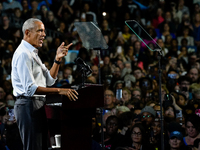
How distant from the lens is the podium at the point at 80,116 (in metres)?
2.21

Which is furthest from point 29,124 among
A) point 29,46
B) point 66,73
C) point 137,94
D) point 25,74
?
point 66,73

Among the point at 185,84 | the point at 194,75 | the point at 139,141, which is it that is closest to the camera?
the point at 139,141

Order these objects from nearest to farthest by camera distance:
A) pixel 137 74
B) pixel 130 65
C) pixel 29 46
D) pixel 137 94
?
pixel 29 46 < pixel 137 94 < pixel 137 74 < pixel 130 65

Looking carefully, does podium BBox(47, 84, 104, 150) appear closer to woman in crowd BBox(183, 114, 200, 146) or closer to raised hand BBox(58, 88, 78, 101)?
raised hand BBox(58, 88, 78, 101)

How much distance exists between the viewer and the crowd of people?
153 inches

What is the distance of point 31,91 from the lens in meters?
2.11

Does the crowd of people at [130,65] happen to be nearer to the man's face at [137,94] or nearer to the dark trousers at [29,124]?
the man's face at [137,94]

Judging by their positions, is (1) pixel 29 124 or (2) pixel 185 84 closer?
(1) pixel 29 124

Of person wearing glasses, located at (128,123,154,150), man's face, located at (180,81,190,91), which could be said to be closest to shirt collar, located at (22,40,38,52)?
person wearing glasses, located at (128,123,154,150)

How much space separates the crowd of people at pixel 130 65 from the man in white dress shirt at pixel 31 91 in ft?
2.45

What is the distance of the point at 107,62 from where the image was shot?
5910mm

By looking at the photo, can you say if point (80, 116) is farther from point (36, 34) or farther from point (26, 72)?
point (36, 34)

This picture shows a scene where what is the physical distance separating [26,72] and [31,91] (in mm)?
125

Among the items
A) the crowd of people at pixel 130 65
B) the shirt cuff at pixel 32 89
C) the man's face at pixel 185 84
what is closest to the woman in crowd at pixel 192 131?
the crowd of people at pixel 130 65
